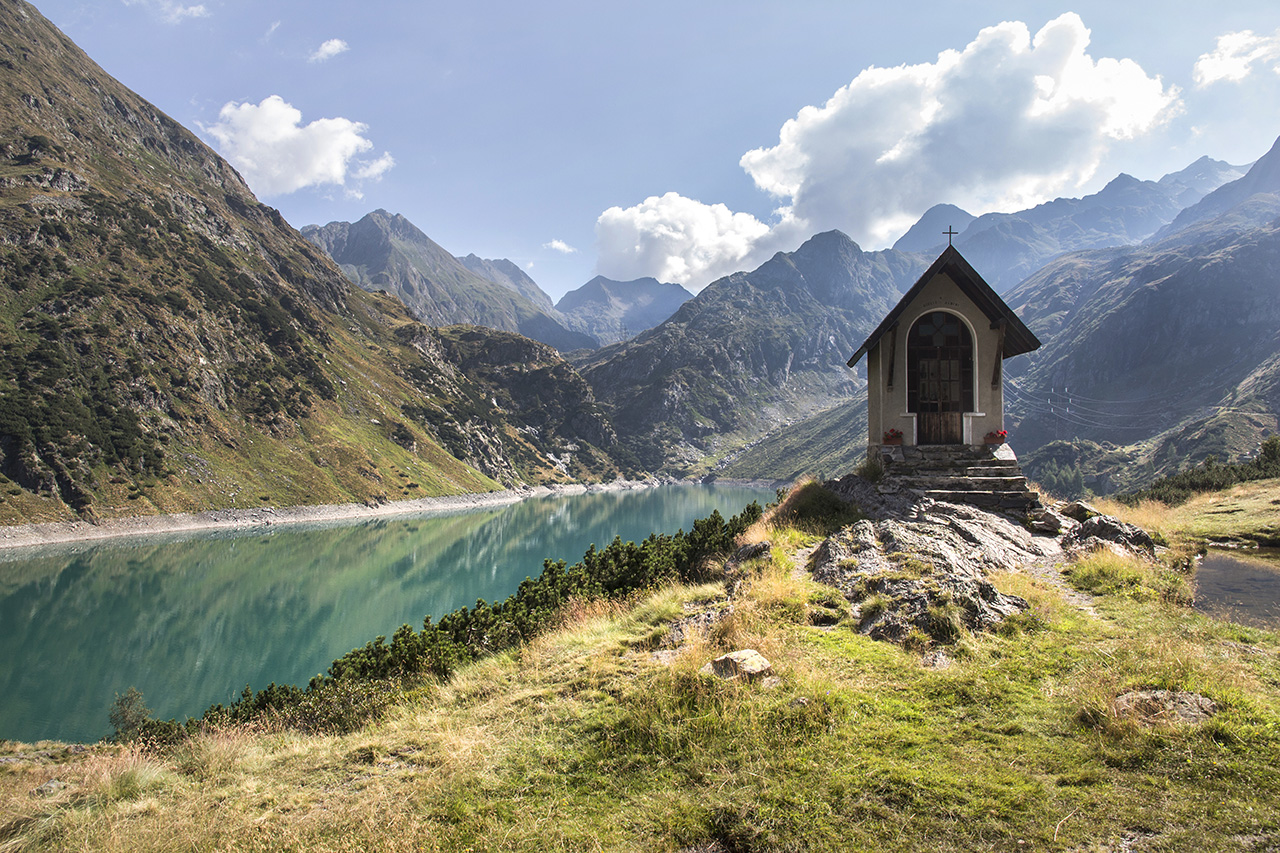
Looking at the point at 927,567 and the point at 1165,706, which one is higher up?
the point at 1165,706

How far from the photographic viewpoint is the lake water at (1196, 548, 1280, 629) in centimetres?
955

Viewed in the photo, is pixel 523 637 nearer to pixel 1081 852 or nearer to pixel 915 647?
pixel 915 647

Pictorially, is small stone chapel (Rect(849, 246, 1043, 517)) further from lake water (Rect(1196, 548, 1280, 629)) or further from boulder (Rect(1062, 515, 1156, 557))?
lake water (Rect(1196, 548, 1280, 629))

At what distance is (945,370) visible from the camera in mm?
21766

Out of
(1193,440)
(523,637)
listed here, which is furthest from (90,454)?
(1193,440)

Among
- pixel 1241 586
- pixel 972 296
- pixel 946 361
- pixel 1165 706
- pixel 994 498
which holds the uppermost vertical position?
pixel 972 296

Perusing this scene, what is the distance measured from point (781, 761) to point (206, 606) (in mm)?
74480

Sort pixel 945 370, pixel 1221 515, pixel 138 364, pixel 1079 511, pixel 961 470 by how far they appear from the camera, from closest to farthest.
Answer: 1. pixel 1079 511
2. pixel 1221 515
3. pixel 961 470
4. pixel 945 370
5. pixel 138 364

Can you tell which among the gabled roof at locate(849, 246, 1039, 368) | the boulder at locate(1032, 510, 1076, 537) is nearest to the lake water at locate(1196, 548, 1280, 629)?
the boulder at locate(1032, 510, 1076, 537)

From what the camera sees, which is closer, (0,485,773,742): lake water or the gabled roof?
the gabled roof

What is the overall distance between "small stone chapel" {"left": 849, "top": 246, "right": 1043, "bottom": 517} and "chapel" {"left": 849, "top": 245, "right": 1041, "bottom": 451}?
34mm

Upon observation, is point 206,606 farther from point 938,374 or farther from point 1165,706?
point 1165,706

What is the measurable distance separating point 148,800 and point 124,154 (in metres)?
280

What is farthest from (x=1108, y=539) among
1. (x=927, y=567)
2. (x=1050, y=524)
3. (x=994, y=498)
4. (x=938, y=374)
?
(x=938, y=374)
